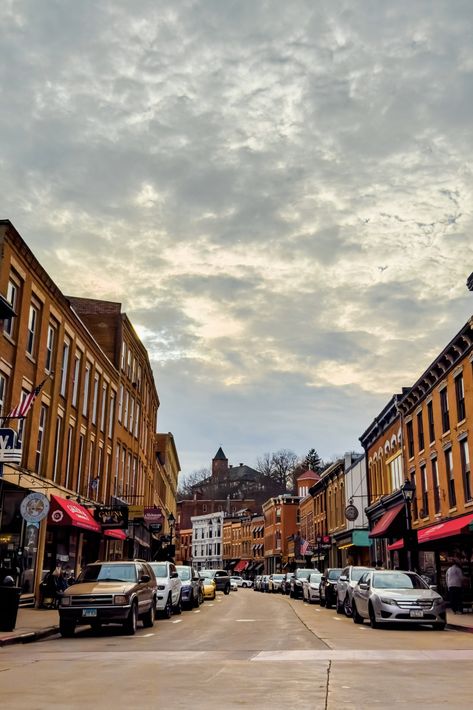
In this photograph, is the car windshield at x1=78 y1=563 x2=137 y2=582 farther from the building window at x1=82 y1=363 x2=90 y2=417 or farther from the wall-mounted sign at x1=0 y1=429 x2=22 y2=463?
the building window at x1=82 y1=363 x2=90 y2=417

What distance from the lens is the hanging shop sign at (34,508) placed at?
1767cm

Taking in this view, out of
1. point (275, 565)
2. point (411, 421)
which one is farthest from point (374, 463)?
point (275, 565)

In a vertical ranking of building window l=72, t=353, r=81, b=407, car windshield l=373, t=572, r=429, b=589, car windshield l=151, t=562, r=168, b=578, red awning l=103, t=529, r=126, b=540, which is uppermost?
building window l=72, t=353, r=81, b=407

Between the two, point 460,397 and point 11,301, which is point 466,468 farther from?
point 11,301

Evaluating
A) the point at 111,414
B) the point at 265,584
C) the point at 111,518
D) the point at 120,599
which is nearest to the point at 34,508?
the point at 120,599

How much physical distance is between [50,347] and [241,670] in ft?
60.5

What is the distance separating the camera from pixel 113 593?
53.3 ft

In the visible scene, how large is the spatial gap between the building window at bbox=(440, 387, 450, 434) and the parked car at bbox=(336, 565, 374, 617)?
8511 mm

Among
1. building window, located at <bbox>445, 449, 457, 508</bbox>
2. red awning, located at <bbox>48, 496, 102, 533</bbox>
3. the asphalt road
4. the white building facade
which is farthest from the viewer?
the white building facade

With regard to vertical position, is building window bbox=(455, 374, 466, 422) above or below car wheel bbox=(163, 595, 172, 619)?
above

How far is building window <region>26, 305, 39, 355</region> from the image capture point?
24281mm

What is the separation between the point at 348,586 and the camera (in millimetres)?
22531

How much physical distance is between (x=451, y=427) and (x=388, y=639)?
1470 cm

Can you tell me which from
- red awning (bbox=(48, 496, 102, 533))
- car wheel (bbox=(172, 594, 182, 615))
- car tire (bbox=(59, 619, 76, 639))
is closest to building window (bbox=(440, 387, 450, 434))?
car wheel (bbox=(172, 594, 182, 615))
